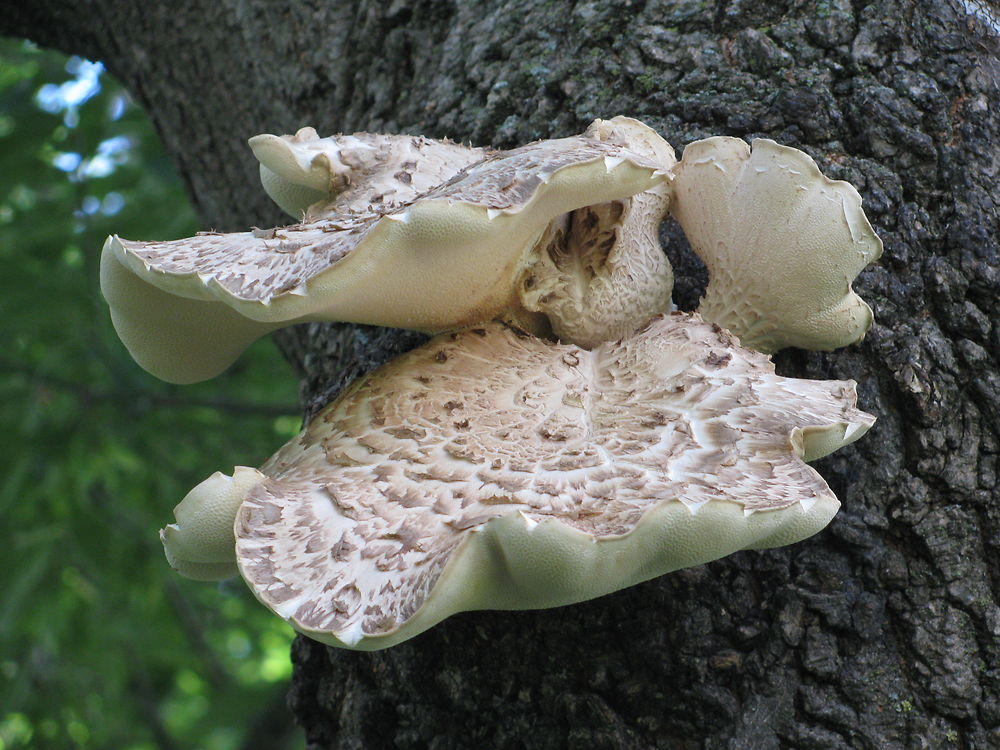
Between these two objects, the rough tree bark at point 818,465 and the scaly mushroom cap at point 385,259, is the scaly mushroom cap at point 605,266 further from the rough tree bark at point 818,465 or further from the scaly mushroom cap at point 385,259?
the rough tree bark at point 818,465

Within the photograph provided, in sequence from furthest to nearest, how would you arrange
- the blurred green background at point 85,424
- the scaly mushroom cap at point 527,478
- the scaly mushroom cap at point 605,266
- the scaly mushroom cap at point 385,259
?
the blurred green background at point 85,424, the scaly mushroom cap at point 605,266, the scaly mushroom cap at point 385,259, the scaly mushroom cap at point 527,478

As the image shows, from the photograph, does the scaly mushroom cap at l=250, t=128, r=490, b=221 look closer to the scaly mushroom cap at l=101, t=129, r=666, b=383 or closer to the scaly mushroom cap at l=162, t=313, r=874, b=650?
the scaly mushroom cap at l=101, t=129, r=666, b=383

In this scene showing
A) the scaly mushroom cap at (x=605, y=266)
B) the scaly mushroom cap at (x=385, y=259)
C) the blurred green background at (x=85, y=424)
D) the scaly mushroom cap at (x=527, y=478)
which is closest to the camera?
the scaly mushroom cap at (x=527, y=478)

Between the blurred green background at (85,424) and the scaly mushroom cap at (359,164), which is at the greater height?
the scaly mushroom cap at (359,164)

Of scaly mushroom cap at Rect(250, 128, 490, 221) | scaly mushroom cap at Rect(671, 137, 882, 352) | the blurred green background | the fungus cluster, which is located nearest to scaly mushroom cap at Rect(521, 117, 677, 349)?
the fungus cluster

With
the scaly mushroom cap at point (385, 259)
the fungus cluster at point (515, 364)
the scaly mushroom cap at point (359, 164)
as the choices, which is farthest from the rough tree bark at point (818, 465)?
the scaly mushroom cap at point (385, 259)

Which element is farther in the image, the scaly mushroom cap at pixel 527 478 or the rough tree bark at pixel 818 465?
the rough tree bark at pixel 818 465
